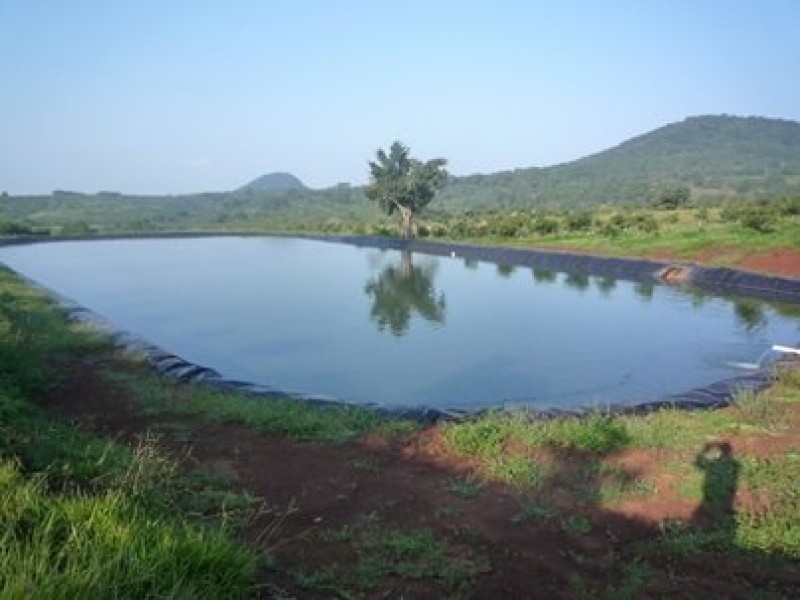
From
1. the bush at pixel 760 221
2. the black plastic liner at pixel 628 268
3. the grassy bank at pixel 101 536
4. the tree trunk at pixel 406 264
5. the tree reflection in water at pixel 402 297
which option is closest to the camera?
the grassy bank at pixel 101 536

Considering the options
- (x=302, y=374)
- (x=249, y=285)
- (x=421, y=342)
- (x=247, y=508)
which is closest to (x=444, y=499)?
(x=247, y=508)

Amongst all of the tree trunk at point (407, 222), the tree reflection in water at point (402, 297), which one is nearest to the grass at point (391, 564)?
the tree reflection in water at point (402, 297)

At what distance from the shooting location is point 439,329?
51.0ft

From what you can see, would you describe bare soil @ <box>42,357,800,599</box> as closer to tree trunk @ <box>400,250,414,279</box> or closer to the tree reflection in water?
the tree reflection in water

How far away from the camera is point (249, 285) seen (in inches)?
926

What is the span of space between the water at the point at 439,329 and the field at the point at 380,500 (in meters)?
2.51

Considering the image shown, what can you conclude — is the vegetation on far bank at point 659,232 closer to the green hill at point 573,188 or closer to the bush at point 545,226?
the bush at point 545,226

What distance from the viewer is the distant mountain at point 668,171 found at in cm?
8194

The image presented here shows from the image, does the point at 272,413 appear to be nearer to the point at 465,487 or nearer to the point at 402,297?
the point at 465,487

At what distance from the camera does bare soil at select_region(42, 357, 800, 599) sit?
14.7 ft

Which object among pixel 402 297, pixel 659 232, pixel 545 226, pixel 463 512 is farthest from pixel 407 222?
pixel 463 512

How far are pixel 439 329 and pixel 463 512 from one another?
10.0 metres

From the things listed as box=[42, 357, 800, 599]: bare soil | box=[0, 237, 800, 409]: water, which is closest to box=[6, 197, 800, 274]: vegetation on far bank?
box=[0, 237, 800, 409]: water

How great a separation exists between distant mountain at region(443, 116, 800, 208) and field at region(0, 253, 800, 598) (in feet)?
229
